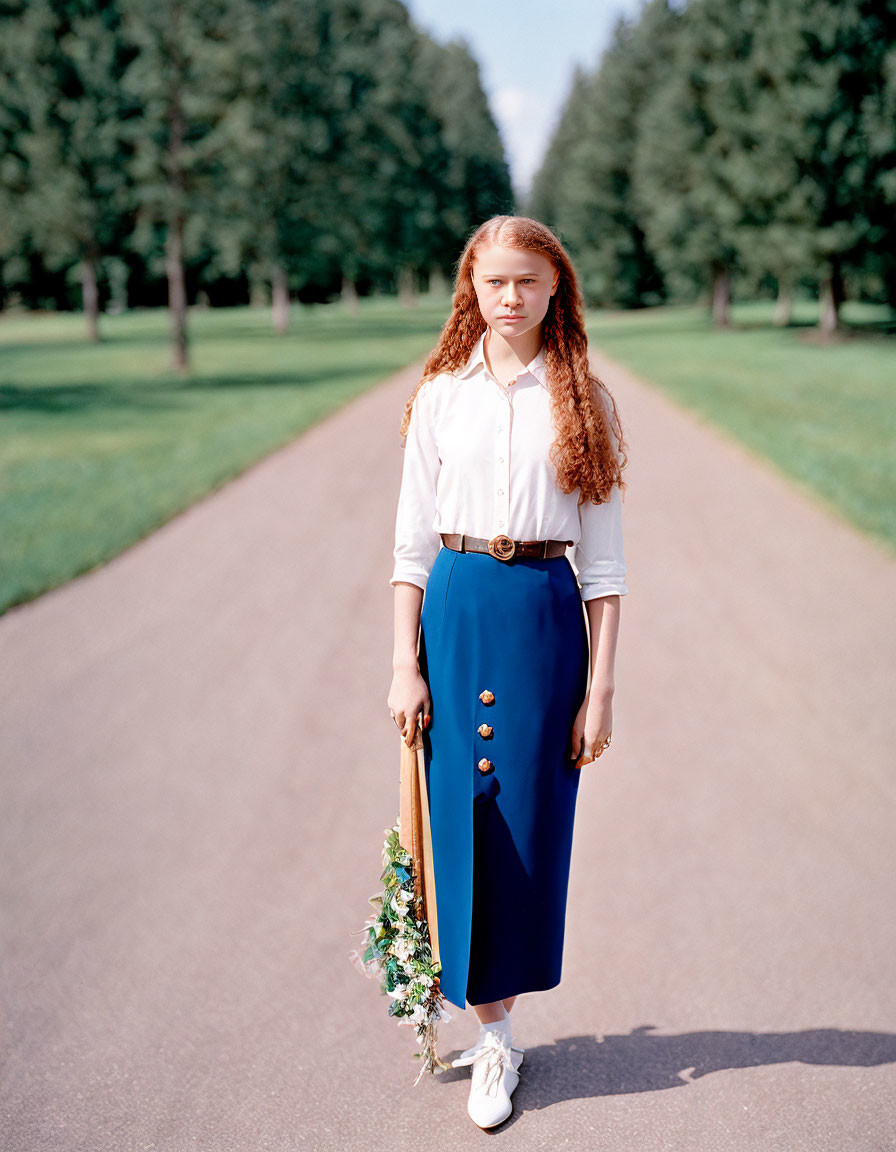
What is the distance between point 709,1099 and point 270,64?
103 feet

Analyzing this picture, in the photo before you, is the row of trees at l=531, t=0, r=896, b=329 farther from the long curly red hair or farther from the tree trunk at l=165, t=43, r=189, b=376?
the long curly red hair

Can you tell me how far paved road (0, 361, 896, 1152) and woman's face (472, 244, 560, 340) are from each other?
1.93 meters

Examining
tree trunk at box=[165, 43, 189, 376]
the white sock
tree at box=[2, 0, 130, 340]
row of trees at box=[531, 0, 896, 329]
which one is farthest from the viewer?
row of trees at box=[531, 0, 896, 329]

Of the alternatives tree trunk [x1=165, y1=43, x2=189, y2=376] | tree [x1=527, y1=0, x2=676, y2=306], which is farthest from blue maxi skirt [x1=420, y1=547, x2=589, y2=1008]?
tree [x1=527, y1=0, x2=676, y2=306]

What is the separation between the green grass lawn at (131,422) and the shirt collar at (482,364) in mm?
5389

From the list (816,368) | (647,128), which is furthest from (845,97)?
(647,128)

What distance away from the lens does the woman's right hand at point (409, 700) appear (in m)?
2.50

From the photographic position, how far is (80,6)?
22984 millimetres

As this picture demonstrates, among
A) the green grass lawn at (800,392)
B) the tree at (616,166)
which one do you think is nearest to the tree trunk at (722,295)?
the green grass lawn at (800,392)

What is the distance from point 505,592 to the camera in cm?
241

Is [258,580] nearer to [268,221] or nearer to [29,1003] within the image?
[29,1003]

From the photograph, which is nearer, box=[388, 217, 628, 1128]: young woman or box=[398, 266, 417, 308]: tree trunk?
box=[388, 217, 628, 1128]: young woman

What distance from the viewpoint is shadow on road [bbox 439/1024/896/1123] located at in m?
2.74

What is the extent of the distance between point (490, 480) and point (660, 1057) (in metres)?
1.65
